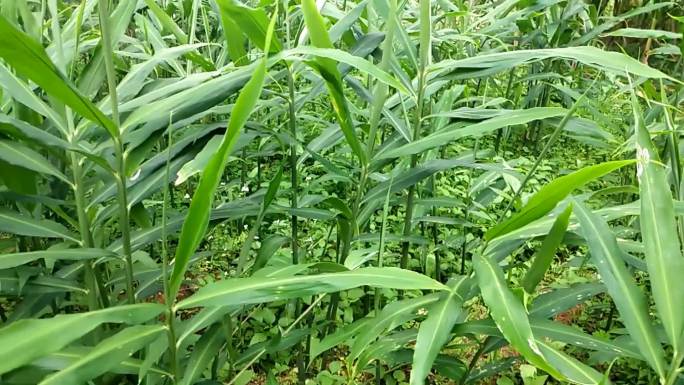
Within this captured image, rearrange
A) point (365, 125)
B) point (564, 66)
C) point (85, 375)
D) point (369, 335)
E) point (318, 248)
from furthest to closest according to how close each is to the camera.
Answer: point (564, 66) → point (318, 248) → point (365, 125) → point (369, 335) → point (85, 375)

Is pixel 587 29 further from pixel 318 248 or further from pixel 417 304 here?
pixel 417 304

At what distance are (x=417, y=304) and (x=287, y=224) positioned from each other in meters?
1.06

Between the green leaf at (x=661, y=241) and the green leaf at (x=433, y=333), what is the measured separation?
0.71 ft

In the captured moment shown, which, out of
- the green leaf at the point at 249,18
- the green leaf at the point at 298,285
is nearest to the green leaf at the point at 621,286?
the green leaf at the point at 298,285

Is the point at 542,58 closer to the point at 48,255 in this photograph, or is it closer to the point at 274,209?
the point at 274,209

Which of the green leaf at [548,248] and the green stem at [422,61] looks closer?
the green leaf at [548,248]

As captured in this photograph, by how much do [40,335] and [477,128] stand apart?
1.98 feet

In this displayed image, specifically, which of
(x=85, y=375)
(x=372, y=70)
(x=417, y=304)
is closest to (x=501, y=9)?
(x=372, y=70)

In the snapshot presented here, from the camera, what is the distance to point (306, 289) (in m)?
0.56

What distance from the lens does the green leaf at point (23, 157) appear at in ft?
2.35

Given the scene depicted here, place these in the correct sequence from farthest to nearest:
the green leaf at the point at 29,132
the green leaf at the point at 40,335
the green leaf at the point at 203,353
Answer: the green leaf at the point at 203,353 → the green leaf at the point at 29,132 → the green leaf at the point at 40,335

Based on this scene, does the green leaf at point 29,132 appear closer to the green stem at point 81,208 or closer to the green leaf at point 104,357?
the green stem at point 81,208

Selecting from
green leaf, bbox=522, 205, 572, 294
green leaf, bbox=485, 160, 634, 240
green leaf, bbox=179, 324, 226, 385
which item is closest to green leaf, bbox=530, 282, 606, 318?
green leaf, bbox=522, 205, 572, 294

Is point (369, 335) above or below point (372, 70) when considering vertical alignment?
below
